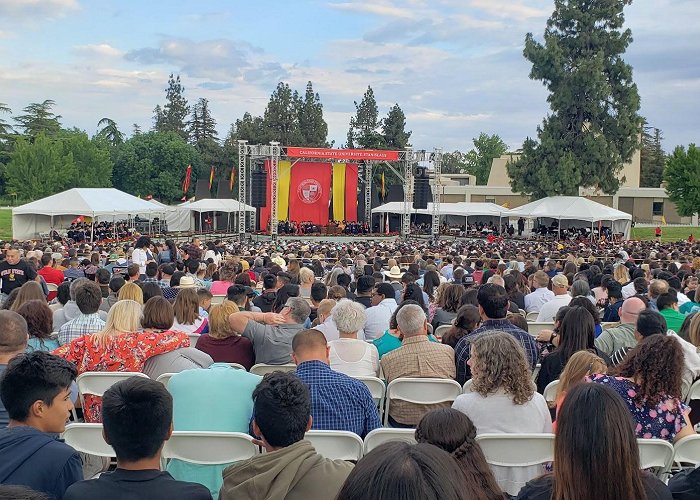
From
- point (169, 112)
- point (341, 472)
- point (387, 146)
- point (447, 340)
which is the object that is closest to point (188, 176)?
point (387, 146)

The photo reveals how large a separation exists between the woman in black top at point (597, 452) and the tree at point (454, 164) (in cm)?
8926

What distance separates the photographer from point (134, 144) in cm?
5631

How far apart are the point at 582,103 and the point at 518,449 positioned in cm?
3441

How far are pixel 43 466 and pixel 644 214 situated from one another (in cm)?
5582

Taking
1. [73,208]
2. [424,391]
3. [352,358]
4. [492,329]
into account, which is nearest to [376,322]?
[492,329]

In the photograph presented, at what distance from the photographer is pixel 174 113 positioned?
7794 cm

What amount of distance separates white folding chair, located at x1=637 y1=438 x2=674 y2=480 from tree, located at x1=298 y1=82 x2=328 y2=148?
183 feet

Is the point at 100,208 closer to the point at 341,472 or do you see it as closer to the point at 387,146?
the point at 341,472

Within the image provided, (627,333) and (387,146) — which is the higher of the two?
(387,146)

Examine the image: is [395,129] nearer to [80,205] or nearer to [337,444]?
[80,205]

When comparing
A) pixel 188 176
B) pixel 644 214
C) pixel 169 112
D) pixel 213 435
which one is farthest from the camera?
pixel 169 112

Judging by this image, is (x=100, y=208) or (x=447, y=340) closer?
(x=447, y=340)

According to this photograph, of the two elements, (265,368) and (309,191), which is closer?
(265,368)

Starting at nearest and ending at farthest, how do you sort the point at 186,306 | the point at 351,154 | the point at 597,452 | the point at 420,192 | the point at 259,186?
the point at 597,452 → the point at 186,306 → the point at 259,186 → the point at 420,192 → the point at 351,154
